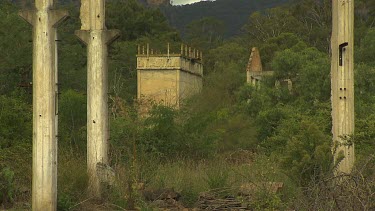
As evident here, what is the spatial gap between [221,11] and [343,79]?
11047cm

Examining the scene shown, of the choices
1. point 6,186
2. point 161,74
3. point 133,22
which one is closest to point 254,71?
point 161,74

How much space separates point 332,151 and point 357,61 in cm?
2177

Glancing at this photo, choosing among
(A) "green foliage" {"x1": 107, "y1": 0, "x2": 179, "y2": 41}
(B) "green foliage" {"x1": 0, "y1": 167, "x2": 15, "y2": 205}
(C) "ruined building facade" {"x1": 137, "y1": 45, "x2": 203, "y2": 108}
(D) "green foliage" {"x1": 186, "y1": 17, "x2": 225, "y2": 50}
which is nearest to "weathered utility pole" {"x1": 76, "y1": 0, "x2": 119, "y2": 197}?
(B) "green foliage" {"x1": 0, "y1": 167, "x2": 15, "y2": 205}

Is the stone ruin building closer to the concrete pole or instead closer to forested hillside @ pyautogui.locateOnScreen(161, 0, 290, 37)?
the concrete pole

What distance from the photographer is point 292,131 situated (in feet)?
50.5

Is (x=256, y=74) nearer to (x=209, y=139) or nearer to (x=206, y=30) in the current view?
(x=209, y=139)

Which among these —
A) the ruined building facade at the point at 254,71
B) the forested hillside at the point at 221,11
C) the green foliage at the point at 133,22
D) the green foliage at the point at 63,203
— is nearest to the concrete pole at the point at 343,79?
the green foliage at the point at 63,203

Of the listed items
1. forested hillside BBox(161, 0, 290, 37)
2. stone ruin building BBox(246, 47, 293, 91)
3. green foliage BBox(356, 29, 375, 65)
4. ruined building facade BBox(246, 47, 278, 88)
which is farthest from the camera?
forested hillside BBox(161, 0, 290, 37)

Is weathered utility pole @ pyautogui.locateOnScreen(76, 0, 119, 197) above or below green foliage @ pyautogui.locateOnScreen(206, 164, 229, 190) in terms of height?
above

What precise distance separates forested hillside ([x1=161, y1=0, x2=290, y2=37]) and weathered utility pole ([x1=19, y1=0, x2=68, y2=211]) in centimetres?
9581

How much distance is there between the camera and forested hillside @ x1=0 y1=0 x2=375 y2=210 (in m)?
10.4

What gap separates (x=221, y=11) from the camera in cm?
12025

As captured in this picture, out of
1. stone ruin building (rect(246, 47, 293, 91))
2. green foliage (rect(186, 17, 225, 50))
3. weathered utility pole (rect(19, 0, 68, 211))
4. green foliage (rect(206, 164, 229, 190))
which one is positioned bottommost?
green foliage (rect(206, 164, 229, 190))

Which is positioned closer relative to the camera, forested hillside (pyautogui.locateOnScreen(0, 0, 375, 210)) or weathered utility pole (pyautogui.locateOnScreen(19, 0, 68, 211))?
weathered utility pole (pyautogui.locateOnScreen(19, 0, 68, 211))
